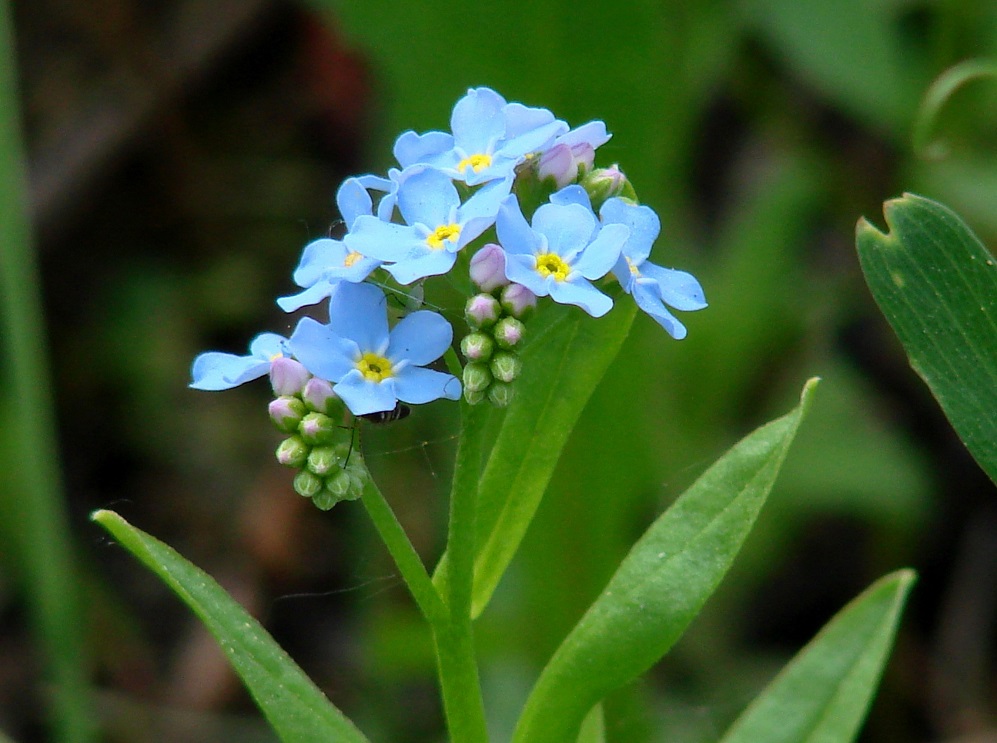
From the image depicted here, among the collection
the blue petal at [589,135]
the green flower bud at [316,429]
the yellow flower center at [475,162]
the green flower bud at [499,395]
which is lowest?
the green flower bud at [316,429]

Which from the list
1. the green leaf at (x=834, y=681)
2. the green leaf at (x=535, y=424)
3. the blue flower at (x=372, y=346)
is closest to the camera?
the blue flower at (x=372, y=346)

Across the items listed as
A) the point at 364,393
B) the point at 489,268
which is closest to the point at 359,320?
the point at 364,393

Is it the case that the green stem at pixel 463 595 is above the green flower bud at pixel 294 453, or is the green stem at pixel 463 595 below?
below

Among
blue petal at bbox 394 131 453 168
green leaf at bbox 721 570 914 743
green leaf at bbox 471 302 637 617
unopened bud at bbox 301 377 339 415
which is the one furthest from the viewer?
green leaf at bbox 721 570 914 743

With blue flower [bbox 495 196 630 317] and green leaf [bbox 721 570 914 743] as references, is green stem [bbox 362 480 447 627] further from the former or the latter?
green leaf [bbox 721 570 914 743]

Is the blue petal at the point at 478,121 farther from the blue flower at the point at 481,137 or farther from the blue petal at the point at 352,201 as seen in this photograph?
the blue petal at the point at 352,201

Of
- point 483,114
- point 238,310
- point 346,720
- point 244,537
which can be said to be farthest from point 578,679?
point 238,310

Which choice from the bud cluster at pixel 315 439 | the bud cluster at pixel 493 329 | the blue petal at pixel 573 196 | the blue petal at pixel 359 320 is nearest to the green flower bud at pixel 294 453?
the bud cluster at pixel 315 439

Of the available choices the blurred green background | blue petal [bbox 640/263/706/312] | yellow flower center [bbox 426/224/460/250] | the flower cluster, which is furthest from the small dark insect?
the blurred green background
